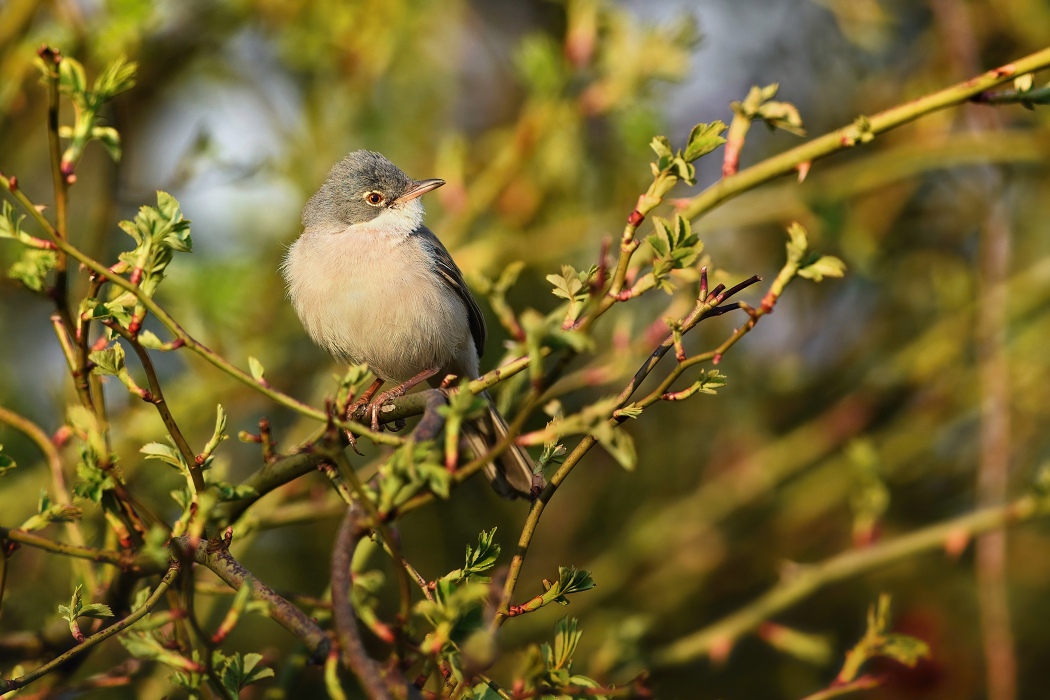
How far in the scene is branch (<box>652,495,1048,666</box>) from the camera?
13.1 ft

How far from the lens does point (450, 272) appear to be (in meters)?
4.75

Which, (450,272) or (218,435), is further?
Answer: (450,272)

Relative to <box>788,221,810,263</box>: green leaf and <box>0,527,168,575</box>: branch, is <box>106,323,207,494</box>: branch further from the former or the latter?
<box>788,221,810,263</box>: green leaf

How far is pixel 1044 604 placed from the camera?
5.96 m

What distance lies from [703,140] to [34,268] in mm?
1456

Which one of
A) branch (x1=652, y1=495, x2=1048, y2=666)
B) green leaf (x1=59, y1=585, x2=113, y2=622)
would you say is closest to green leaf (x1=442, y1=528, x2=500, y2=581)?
green leaf (x1=59, y1=585, x2=113, y2=622)

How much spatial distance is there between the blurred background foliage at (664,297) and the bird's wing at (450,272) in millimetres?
128

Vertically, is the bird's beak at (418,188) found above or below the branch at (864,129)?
below

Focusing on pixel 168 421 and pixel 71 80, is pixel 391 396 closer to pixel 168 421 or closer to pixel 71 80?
pixel 168 421

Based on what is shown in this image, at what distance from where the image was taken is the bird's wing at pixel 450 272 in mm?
4730

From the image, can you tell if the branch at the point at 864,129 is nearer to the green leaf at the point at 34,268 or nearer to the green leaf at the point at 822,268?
the green leaf at the point at 822,268

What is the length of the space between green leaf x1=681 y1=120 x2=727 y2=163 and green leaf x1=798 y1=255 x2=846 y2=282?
0.33 metres

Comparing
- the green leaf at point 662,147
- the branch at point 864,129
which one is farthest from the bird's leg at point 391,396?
the green leaf at point 662,147

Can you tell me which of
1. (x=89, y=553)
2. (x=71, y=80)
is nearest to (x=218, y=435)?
(x=89, y=553)
